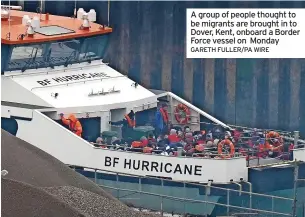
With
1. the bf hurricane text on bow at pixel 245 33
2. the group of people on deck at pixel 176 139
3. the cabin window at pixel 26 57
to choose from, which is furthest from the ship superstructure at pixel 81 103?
the bf hurricane text on bow at pixel 245 33

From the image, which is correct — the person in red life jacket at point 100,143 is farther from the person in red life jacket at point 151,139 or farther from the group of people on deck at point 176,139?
the person in red life jacket at point 151,139

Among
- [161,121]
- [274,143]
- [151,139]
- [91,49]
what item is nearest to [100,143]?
[151,139]

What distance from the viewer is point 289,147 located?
17.8 meters

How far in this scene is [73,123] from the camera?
17.0 metres

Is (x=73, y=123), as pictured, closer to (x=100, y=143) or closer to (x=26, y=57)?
(x=100, y=143)

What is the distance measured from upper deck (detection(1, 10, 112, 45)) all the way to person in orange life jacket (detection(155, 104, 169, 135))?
136 centimetres

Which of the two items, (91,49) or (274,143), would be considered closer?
(274,143)

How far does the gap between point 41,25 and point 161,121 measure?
2.17m

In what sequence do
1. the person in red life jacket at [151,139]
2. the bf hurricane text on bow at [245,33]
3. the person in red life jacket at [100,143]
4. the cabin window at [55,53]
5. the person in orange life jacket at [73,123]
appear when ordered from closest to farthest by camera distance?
the person in red life jacket at [100,143] → the person in orange life jacket at [73,123] → the person in red life jacket at [151,139] → the cabin window at [55,53] → the bf hurricane text on bow at [245,33]

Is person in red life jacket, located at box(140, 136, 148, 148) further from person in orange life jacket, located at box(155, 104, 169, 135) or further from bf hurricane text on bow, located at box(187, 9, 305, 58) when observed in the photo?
bf hurricane text on bow, located at box(187, 9, 305, 58)

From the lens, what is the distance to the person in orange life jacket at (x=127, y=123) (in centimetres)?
1777

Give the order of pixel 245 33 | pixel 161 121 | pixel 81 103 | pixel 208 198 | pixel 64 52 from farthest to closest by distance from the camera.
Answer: pixel 245 33, pixel 161 121, pixel 64 52, pixel 81 103, pixel 208 198

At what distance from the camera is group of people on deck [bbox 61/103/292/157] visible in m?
17.1

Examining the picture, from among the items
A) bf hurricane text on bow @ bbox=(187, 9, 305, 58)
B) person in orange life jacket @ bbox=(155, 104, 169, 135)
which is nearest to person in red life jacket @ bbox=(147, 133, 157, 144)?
person in orange life jacket @ bbox=(155, 104, 169, 135)
